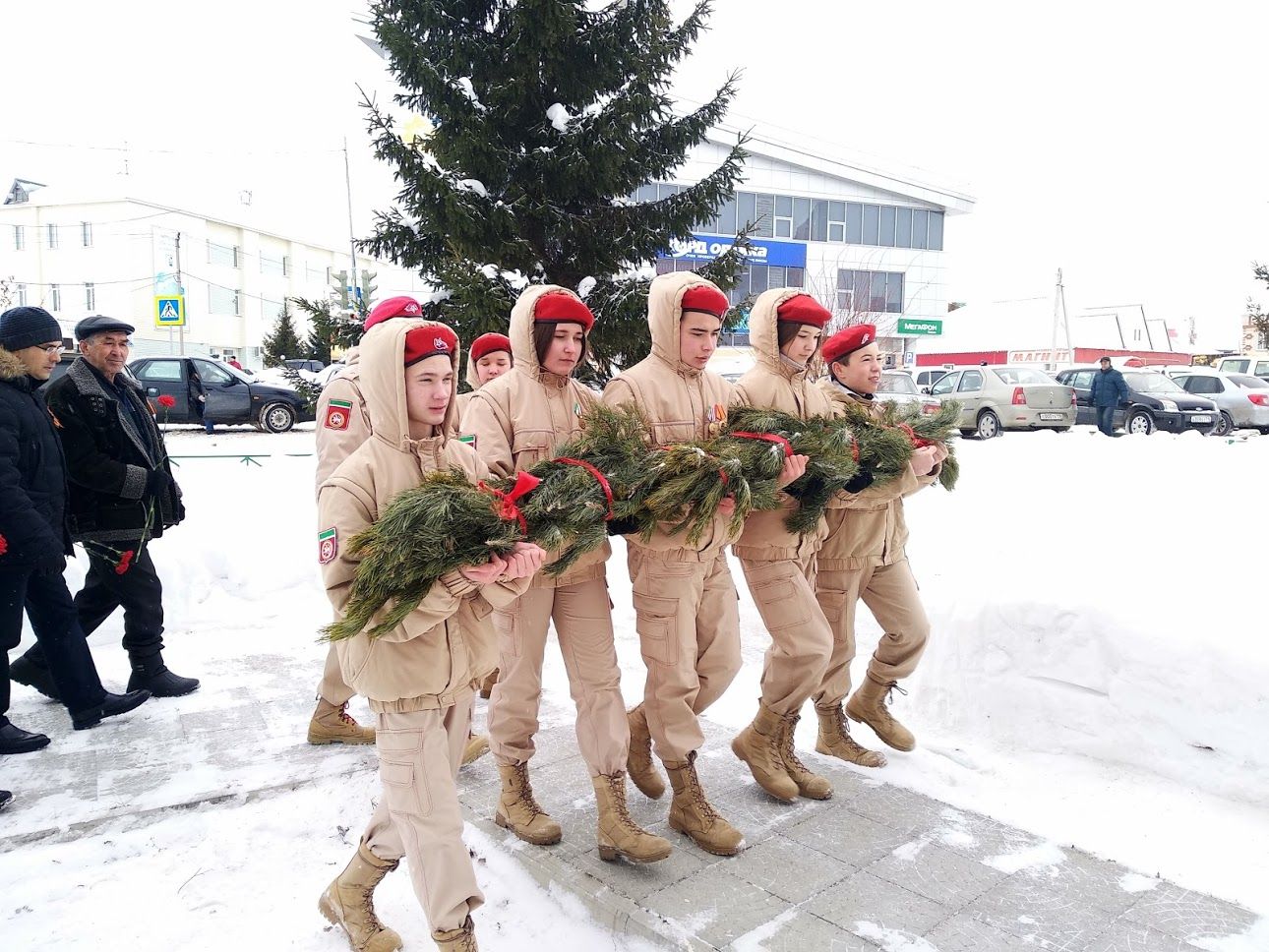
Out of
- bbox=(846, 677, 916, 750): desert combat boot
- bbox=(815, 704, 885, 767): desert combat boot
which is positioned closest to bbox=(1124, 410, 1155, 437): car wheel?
bbox=(846, 677, 916, 750): desert combat boot

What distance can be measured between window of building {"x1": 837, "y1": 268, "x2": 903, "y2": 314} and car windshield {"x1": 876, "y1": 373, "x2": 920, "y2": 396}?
772 cm

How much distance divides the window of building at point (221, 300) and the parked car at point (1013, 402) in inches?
1695

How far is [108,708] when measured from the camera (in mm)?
4801

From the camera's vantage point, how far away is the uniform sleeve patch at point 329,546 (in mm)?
2562

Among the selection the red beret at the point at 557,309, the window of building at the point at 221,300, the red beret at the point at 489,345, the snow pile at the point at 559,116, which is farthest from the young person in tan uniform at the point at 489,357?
the window of building at the point at 221,300

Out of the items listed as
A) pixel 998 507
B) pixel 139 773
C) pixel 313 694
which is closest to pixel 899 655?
pixel 313 694

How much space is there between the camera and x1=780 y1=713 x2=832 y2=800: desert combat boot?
3.99 m

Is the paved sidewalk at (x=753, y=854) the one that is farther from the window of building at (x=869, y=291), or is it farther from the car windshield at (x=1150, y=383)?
the window of building at (x=869, y=291)

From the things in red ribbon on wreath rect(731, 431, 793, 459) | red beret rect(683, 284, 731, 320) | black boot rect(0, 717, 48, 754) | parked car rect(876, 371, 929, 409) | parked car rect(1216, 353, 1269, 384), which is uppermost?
parked car rect(1216, 353, 1269, 384)

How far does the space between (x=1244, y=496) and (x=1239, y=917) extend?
5.91 meters

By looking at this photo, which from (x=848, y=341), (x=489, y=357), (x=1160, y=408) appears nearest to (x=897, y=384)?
(x=1160, y=408)

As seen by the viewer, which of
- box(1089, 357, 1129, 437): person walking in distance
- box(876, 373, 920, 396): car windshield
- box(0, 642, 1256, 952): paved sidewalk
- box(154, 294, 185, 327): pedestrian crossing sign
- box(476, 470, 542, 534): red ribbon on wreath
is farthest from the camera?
box(154, 294, 185, 327): pedestrian crossing sign

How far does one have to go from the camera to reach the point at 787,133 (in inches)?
1614

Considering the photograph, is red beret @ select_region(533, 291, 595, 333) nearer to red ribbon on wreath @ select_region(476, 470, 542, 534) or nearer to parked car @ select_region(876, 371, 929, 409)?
red ribbon on wreath @ select_region(476, 470, 542, 534)
